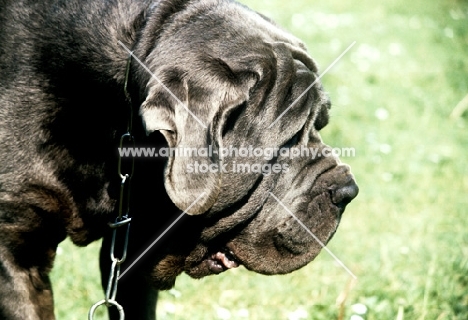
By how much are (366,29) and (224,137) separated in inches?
329

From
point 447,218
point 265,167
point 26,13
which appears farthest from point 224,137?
point 447,218

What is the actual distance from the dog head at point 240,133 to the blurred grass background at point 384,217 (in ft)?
1.27

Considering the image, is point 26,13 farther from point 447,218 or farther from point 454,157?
point 454,157

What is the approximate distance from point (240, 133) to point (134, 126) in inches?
15.8

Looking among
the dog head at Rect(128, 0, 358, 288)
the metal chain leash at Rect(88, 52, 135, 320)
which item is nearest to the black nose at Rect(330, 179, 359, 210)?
the dog head at Rect(128, 0, 358, 288)

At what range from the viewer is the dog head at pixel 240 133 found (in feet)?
7.82

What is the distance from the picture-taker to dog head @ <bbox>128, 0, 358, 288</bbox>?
2383mm

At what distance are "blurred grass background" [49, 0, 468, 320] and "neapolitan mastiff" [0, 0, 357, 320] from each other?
581 mm

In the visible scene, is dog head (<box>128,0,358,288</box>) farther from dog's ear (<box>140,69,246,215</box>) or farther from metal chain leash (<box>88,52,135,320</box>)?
metal chain leash (<box>88,52,135,320</box>)

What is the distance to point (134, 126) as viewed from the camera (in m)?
2.60

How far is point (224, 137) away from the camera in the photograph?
2580 millimetres

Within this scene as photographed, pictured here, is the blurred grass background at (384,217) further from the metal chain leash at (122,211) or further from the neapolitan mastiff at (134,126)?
the metal chain leash at (122,211)

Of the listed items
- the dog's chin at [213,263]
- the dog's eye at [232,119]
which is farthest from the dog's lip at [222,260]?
the dog's eye at [232,119]

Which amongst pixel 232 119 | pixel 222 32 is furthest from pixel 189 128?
pixel 222 32
